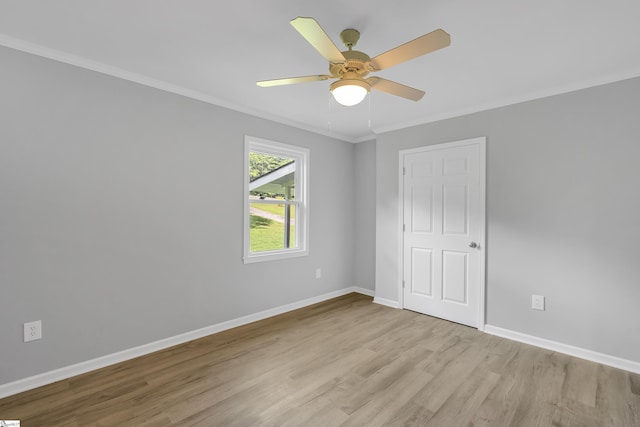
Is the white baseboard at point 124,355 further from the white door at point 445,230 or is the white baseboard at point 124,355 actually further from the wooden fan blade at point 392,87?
the wooden fan blade at point 392,87

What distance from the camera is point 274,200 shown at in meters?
3.82

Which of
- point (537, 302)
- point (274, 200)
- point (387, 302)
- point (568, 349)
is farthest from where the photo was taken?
point (387, 302)

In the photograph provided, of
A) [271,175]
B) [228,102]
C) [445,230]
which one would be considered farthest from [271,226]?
[445,230]

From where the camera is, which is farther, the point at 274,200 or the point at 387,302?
the point at 387,302

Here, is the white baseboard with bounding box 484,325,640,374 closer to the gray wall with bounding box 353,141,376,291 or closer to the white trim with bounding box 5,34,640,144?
the gray wall with bounding box 353,141,376,291

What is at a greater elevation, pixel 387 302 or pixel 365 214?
pixel 365 214

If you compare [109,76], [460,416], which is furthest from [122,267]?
[460,416]

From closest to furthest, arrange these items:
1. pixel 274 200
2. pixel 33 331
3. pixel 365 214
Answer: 1. pixel 33 331
2. pixel 274 200
3. pixel 365 214

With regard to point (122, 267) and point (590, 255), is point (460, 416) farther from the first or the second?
point (122, 267)

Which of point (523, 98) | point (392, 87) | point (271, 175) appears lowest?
point (271, 175)

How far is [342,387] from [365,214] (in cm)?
282

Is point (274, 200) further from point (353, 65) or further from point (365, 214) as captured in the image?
point (353, 65)

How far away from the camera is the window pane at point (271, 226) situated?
3668mm

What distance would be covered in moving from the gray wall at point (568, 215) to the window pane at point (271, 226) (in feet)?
7.59
